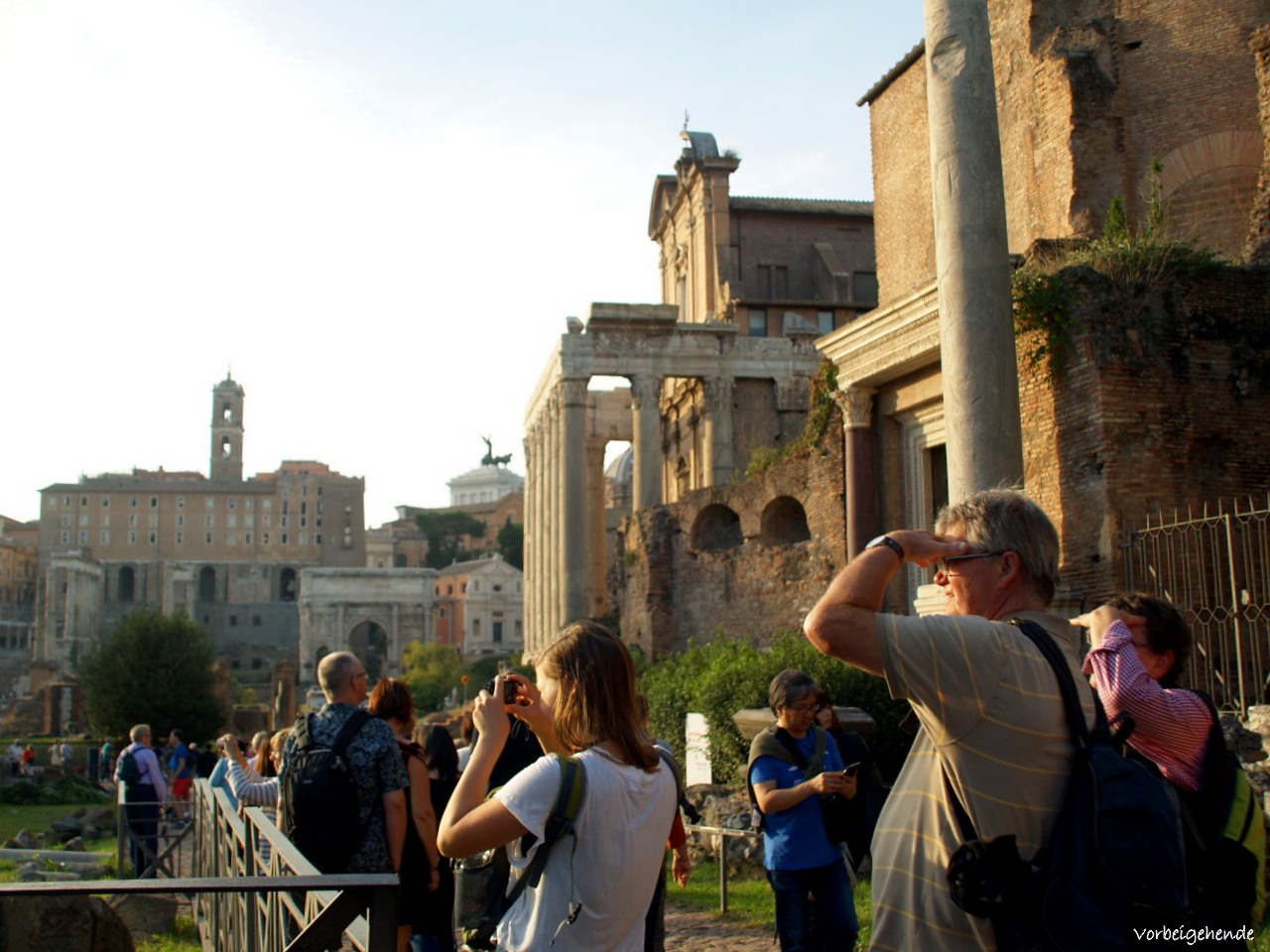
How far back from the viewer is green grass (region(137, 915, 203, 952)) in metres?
8.70

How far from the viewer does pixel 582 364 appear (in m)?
29.6

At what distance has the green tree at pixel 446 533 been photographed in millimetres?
127000

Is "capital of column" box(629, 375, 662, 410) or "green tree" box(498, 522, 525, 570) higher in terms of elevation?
"green tree" box(498, 522, 525, 570)

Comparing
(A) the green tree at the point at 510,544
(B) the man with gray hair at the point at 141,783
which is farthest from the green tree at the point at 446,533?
(B) the man with gray hair at the point at 141,783

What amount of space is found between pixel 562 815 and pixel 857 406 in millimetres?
13244

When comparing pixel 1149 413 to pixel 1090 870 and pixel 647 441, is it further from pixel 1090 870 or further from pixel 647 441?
pixel 647 441

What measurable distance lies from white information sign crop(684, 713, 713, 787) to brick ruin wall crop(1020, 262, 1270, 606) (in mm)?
4012

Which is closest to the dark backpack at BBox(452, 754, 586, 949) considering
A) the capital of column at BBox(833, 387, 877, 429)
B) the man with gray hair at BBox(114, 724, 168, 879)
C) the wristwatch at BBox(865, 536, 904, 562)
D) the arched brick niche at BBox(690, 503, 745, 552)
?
the wristwatch at BBox(865, 536, 904, 562)

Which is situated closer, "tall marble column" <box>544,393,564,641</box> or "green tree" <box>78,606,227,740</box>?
"tall marble column" <box>544,393,564,641</box>

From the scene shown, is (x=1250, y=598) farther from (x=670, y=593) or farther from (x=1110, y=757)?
(x=670, y=593)

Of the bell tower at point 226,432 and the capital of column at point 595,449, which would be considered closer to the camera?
the capital of column at point 595,449

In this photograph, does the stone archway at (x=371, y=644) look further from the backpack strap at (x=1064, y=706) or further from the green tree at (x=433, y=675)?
the backpack strap at (x=1064, y=706)

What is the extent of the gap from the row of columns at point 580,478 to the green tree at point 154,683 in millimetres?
12525

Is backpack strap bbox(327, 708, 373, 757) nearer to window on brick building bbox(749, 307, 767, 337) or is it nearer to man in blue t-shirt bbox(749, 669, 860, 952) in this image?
man in blue t-shirt bbox(749, 669, 860, 952)
